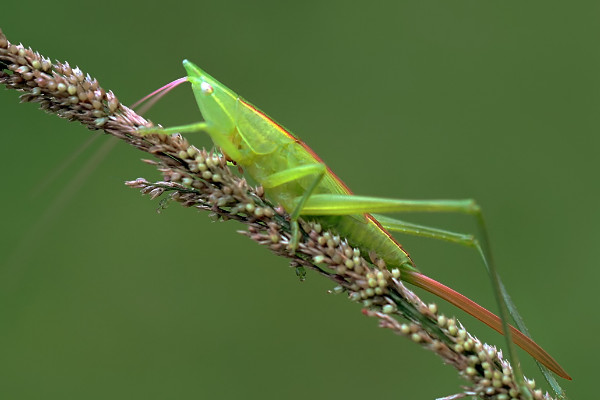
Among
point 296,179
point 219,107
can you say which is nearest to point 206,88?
point 219,107

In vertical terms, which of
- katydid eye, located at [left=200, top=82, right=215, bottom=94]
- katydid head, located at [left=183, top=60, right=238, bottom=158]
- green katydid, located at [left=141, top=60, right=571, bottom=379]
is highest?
katydid eye, located at [left=200, top=82, right=215, bottom=94]

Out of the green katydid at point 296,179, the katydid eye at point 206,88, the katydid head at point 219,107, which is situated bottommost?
the green katydid at point 296,179

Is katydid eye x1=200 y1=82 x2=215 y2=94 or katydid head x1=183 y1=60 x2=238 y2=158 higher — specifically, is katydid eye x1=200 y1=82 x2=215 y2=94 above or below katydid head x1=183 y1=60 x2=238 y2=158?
above

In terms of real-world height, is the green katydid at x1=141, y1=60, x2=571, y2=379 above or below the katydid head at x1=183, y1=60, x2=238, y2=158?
below

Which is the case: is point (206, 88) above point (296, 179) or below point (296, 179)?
above

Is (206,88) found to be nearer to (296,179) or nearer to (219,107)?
(219,107)

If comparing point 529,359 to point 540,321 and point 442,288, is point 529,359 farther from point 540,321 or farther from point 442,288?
point 442,288

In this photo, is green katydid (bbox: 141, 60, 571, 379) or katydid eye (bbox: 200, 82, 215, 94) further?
katydid eye (bbox: 200, 82, 215, 94)

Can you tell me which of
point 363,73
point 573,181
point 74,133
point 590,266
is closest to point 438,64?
point 363,73
